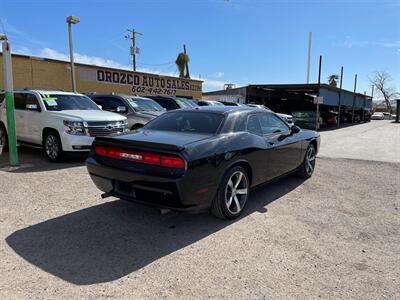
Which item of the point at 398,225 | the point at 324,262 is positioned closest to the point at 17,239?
the point at 324,262

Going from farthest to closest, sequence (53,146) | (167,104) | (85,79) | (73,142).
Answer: (85,79) → (167,104) → (53,146) → (73,142)

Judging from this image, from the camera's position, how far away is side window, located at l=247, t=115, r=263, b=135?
496cm

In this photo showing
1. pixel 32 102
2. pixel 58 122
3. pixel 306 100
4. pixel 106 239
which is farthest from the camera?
pixel 306 100

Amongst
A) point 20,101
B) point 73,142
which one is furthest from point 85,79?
point 73,142

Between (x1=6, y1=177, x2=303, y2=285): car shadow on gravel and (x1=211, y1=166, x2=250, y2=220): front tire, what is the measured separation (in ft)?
0.57

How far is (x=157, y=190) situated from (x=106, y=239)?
32.8 inches

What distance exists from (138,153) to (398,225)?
3568mm

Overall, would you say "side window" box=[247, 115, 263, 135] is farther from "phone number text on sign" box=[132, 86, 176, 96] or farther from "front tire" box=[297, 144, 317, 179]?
"phone number text on sign" box=[132, 86, 176, 96]

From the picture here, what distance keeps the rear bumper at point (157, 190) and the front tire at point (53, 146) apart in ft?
13.4

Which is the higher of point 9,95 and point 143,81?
point 143,81

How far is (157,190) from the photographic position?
369 cm

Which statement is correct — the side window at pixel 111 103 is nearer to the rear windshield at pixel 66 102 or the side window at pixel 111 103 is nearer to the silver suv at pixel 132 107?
the silver suv at pixel 132 107

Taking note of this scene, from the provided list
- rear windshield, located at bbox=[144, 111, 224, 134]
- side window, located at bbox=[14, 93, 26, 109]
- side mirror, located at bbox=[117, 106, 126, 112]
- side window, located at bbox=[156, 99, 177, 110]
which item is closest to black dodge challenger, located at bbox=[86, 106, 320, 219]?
rear windshield, located at bbox=[144, 111, 224, 134]

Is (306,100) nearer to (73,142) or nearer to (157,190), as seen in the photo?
(73,142)
